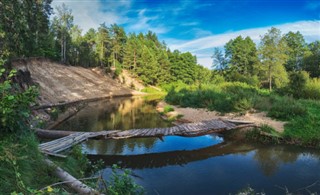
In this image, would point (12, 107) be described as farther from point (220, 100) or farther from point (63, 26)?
point (63, 26)

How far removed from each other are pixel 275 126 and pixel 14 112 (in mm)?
13333

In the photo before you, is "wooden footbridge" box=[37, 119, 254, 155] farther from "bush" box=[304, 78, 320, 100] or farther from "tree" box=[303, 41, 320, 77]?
"tree" box=[303, 41, 320, 77]

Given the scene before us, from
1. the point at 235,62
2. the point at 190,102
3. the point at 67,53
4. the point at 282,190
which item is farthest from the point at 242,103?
the point at 67,53

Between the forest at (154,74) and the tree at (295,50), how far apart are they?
8.9 inches

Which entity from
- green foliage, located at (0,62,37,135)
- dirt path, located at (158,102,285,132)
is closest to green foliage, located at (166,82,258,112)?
dirt path, located at (158,102,285,132)

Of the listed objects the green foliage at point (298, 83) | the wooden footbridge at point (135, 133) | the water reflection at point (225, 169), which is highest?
the green foliage at point (298, 83)

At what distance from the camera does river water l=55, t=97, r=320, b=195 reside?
25.5ft

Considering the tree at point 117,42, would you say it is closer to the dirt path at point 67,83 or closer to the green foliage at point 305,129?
the dirt path at point 67,83

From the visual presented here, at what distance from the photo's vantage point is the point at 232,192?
7332 mm

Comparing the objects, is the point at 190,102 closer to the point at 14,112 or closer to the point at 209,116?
the point at 209,116

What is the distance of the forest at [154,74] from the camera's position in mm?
4582

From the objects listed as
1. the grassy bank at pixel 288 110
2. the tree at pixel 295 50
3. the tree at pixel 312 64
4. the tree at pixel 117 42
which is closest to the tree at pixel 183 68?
the tree at pixel 117 42

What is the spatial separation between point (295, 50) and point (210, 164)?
58.3 metres

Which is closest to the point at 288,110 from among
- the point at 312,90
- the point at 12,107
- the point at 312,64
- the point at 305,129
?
the point at 305,129
